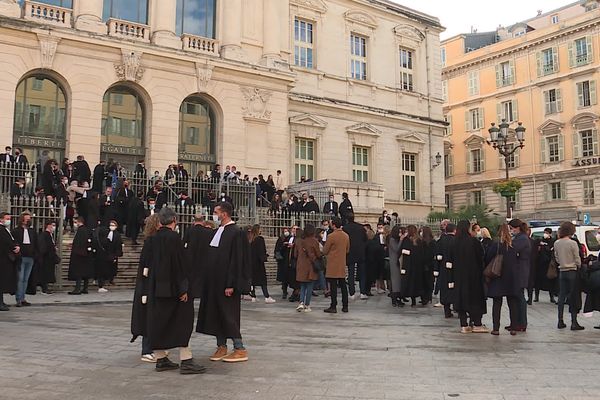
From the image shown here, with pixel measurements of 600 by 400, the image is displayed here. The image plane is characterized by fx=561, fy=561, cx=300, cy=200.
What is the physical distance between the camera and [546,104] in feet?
144

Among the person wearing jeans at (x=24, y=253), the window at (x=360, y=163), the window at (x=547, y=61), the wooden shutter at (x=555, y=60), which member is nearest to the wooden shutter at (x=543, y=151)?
the window at (x=547, y=61)

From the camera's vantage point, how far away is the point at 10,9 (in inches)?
784

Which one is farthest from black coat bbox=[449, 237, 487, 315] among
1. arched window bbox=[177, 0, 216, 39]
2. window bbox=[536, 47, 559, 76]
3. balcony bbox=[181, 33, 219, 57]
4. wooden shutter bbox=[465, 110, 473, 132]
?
wooden shutter bbox=[465, 110, 473, 132]

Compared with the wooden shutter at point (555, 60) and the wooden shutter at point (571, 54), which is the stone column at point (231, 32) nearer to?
the wooden shutter at point (571, 54)

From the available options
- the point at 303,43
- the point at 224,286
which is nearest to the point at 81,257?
the point at 224,286

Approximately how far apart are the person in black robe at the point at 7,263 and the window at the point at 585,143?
1560 inches

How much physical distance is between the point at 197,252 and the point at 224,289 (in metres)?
0.70

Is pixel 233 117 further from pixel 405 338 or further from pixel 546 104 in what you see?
pixel 546 104

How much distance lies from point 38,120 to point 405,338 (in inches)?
701

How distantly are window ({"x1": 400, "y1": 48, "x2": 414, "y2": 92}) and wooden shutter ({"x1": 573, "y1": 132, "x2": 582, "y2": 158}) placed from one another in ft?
50.8

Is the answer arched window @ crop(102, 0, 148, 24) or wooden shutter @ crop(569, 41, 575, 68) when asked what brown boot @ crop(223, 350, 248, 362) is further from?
wooden shutter @ crop(569, 41, 575, 68)

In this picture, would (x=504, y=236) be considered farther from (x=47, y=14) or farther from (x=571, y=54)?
(x=571, y=54)

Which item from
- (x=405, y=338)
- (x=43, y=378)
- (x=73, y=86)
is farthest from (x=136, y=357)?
(x=73, y=86)

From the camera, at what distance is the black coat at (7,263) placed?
35.7 ft
